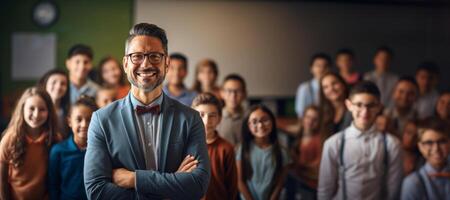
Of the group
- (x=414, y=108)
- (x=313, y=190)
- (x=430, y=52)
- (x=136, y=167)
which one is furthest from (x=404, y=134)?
(x=136, y=167)

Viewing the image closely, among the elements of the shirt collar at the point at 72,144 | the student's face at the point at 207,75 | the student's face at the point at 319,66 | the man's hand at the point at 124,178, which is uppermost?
the student's face at the point at 319,66

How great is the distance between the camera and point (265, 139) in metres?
2.63

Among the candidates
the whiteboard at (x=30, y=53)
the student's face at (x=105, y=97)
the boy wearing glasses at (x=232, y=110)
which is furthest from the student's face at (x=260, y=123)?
the whiteboard at (x=30, y=53)

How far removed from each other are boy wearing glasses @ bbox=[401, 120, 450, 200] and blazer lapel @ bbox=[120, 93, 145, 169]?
1322mm

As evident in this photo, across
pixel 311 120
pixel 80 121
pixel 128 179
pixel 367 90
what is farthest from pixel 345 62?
pixel 128 179

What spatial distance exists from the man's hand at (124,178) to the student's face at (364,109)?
1092 millimetres

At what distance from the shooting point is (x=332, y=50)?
14.3 ft

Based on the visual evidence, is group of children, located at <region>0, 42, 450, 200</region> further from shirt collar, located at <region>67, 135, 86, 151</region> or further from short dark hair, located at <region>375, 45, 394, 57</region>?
short dark hair, located at <region>375, 45, 394, 57</region>

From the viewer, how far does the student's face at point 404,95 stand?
337 centimetres

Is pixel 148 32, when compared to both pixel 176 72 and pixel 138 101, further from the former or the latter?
pixel 176 72

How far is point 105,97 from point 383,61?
6.48 feet

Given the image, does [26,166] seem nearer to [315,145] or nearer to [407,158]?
[315,145]

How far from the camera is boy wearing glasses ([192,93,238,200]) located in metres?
2.29

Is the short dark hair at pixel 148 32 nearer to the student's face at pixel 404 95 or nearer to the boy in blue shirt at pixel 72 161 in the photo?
the boy in blue shirt at pixel 72 161
